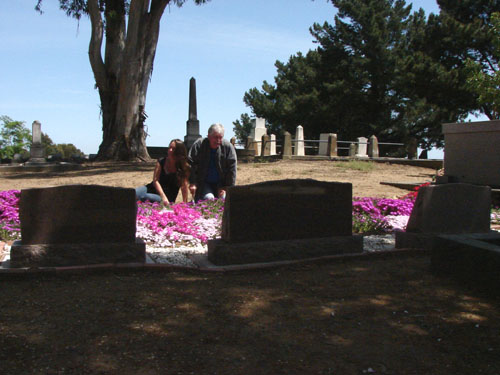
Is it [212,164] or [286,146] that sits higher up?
[286,146]

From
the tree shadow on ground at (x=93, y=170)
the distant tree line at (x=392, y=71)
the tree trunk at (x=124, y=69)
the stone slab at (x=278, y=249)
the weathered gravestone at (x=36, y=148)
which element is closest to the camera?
the stone slab at (x=278, y=249)

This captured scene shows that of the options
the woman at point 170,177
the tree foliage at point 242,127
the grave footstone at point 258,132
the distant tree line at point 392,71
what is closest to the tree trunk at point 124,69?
the grave footstone at point 258,132

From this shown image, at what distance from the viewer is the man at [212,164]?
7517 millimetres

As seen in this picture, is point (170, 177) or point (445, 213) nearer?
point (445, 213)

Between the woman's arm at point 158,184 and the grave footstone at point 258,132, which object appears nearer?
the woman's arm at point 158,184

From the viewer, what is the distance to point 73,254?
15.0ft

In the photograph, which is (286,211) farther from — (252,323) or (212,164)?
(212,164)

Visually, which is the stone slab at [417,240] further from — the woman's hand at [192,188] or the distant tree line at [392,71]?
the distant tree line at [392,71]

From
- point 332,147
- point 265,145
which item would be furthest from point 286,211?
point 265,145

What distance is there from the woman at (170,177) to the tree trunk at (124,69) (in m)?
11.5

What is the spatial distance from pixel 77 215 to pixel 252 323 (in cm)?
214

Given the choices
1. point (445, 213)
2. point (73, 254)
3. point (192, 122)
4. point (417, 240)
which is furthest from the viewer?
point (192, 122)

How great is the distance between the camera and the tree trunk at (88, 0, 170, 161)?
723 inches

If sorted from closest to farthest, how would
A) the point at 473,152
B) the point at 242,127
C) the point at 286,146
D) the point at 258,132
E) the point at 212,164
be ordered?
the point at 212,164, the point at 473,152, the point at 286,146, the point at 258,132, the point at 242,127
